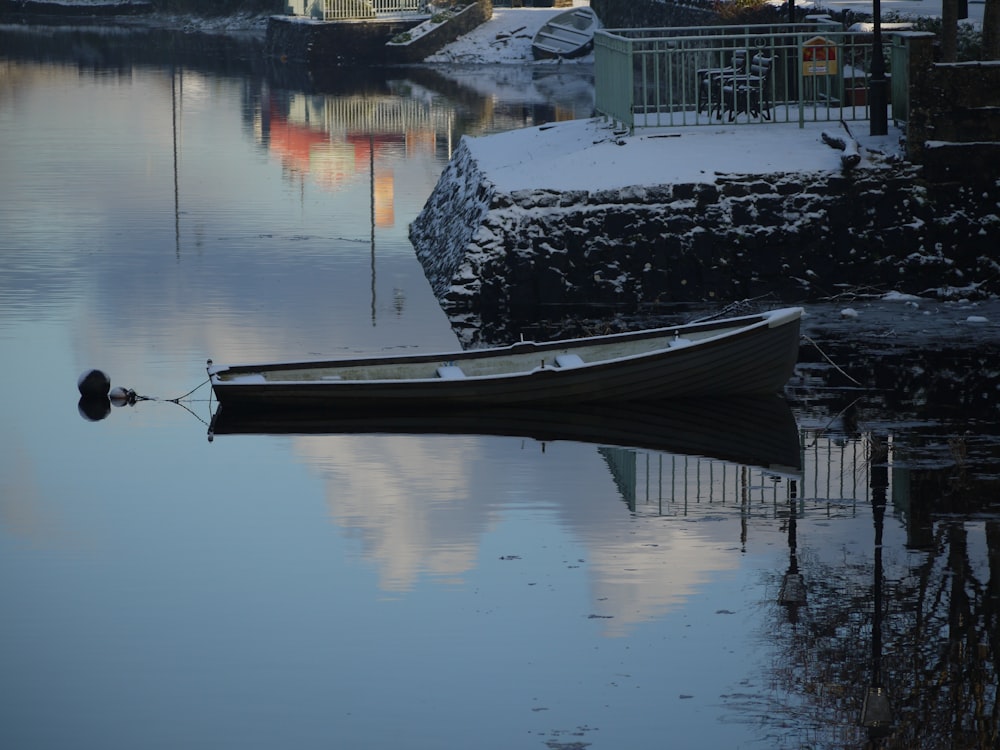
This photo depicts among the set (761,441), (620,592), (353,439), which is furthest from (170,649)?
(761,441)

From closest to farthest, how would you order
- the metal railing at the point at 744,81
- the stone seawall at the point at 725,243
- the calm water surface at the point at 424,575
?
1. the calm water surface at the point at 424,575
2. the stone seawall at the point at 725,243
3. the metal railing at the point at 744,81

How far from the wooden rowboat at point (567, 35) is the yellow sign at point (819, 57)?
41.4 m

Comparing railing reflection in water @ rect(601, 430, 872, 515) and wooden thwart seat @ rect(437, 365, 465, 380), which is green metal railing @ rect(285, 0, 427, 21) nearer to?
wooden thwart seat @ rect(437, 365, 465, 380)

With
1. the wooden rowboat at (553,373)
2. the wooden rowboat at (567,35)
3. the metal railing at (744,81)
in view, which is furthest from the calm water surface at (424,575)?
the wooden rowboat at (567,35)

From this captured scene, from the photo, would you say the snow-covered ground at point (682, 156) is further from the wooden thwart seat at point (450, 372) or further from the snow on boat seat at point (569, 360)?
the wooden thwart seat at point (450, 372)

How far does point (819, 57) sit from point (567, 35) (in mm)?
45024

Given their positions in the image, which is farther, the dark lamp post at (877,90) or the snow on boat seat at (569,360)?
the dark lamp post at (877,90)

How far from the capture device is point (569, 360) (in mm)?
17062

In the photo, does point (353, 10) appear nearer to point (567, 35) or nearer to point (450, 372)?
point (567, 35)

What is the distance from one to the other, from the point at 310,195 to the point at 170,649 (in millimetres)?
22220

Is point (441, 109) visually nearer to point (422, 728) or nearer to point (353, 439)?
point (353, 439)

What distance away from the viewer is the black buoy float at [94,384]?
17453 mm

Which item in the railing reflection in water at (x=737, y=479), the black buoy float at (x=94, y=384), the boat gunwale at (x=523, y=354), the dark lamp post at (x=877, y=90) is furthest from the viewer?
the dark lamp post at (x=877, y=90)

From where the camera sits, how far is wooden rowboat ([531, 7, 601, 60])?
66.6 m
